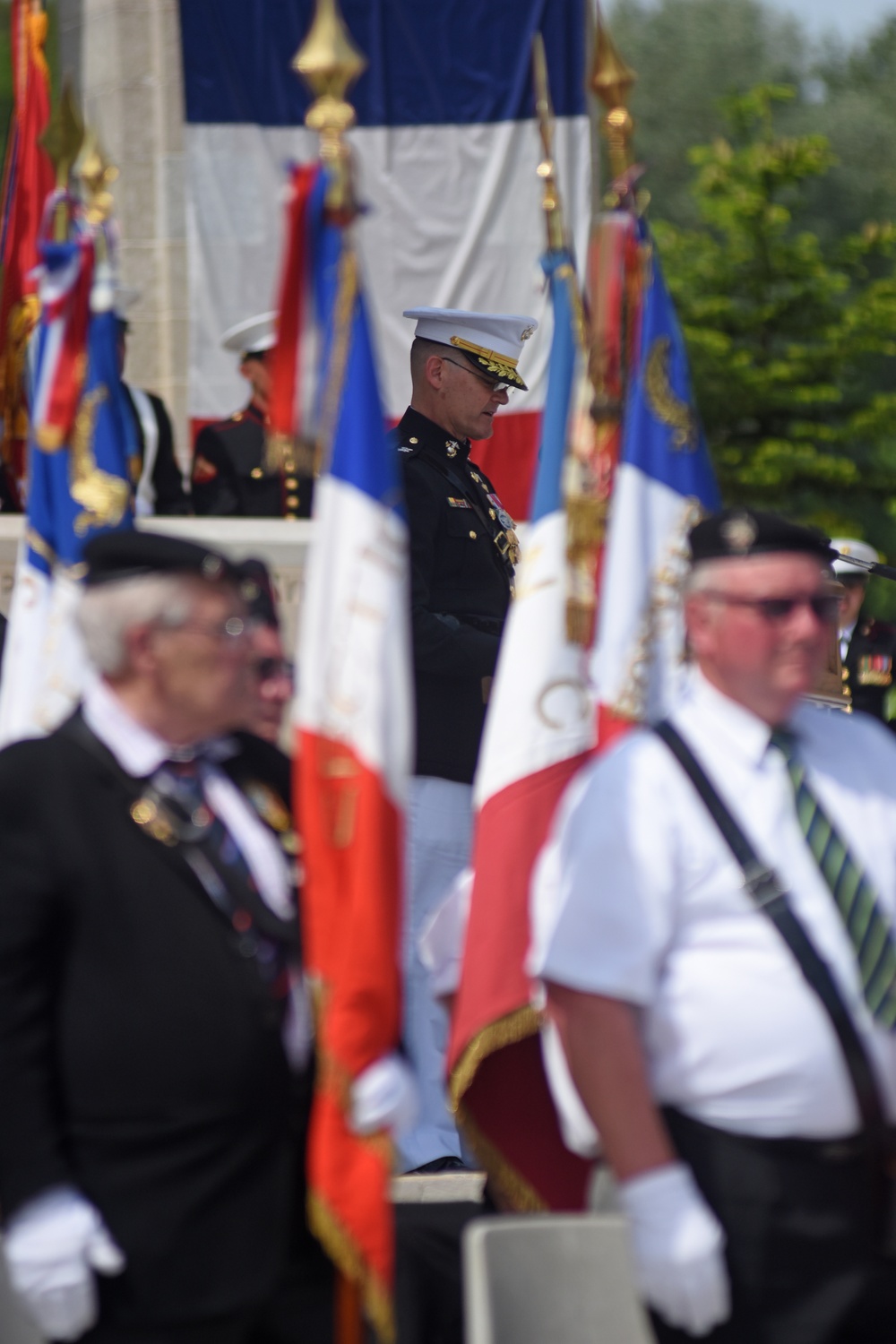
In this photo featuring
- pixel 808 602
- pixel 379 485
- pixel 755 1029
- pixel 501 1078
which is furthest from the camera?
pixel 501 1078

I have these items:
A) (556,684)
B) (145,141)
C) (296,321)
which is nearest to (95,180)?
(296,321)

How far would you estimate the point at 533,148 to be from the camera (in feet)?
28.5

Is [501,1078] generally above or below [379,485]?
below

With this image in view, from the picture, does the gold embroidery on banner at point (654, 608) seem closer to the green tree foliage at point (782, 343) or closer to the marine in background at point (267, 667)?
the marine in background at point (267, 667)

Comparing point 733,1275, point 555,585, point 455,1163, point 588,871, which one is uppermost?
point 555,585

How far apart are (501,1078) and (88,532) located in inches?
51.1

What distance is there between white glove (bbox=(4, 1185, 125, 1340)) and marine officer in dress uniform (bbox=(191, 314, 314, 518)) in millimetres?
3260

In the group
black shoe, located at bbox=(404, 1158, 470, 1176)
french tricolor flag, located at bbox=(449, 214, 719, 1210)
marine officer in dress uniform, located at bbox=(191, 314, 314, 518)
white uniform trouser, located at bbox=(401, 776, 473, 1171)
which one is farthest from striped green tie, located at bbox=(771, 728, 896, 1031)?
marine officer in dress uniform, located at bbox=(191, 314, 314, 518)

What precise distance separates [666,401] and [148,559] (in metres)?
1.32

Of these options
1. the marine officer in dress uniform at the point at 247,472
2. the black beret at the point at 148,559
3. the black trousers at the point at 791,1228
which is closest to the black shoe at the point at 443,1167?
the marine officer in dress uniform at the point at 247,472

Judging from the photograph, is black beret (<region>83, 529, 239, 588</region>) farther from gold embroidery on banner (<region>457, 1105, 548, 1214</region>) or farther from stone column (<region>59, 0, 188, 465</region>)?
stone column (<region>59, 0, 188, 465</region>)

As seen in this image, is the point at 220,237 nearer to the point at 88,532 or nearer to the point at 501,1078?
the point at 88,532

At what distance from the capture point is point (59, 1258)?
2.77 metres

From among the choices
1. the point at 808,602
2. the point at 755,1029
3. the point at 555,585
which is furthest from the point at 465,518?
the point at 755,1029
